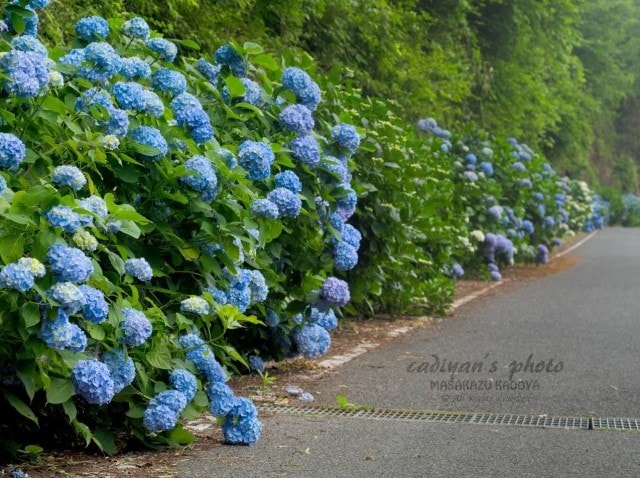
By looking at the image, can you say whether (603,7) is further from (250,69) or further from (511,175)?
(250,69)

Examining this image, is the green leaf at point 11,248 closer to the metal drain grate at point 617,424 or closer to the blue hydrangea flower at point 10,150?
the blue hydrangea flower at point 10,150

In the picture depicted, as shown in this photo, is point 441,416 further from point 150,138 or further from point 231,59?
point 231,59

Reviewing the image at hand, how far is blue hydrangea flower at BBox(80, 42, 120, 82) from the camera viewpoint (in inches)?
168

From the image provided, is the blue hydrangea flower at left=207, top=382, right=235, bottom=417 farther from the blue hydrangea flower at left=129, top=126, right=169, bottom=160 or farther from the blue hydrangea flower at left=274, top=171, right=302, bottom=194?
the blue hydrangea flower at left=274, top=171, right=302, bottom=194

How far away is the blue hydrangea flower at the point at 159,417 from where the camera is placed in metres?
4.01

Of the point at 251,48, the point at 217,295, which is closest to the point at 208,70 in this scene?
the point at 251,48

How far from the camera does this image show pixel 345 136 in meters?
5.95

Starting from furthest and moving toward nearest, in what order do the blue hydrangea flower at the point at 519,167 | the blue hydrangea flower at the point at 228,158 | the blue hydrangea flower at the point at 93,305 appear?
the blue hydrangea flower at the point at 519,167, the blue hydrangea flower at the point at 228,158, the blue hydrangea flower at the point at 93,305

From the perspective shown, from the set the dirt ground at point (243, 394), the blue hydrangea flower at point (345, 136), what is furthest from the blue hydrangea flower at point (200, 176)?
the blue hydrangea flower at point (345, 136)

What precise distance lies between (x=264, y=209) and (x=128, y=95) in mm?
814

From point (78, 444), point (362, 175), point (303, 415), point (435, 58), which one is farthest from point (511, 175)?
point (78, 444)

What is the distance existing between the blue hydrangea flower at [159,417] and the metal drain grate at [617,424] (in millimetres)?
2086

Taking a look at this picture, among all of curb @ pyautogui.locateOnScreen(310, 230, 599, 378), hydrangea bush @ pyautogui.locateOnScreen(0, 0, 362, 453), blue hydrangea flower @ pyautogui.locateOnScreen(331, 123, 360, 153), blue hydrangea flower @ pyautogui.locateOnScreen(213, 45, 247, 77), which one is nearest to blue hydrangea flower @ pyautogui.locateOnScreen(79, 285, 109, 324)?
hydrangea bush @ pyautogui.locateOnScreen(0, 0, 362, 453)

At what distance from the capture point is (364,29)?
39.6ft
